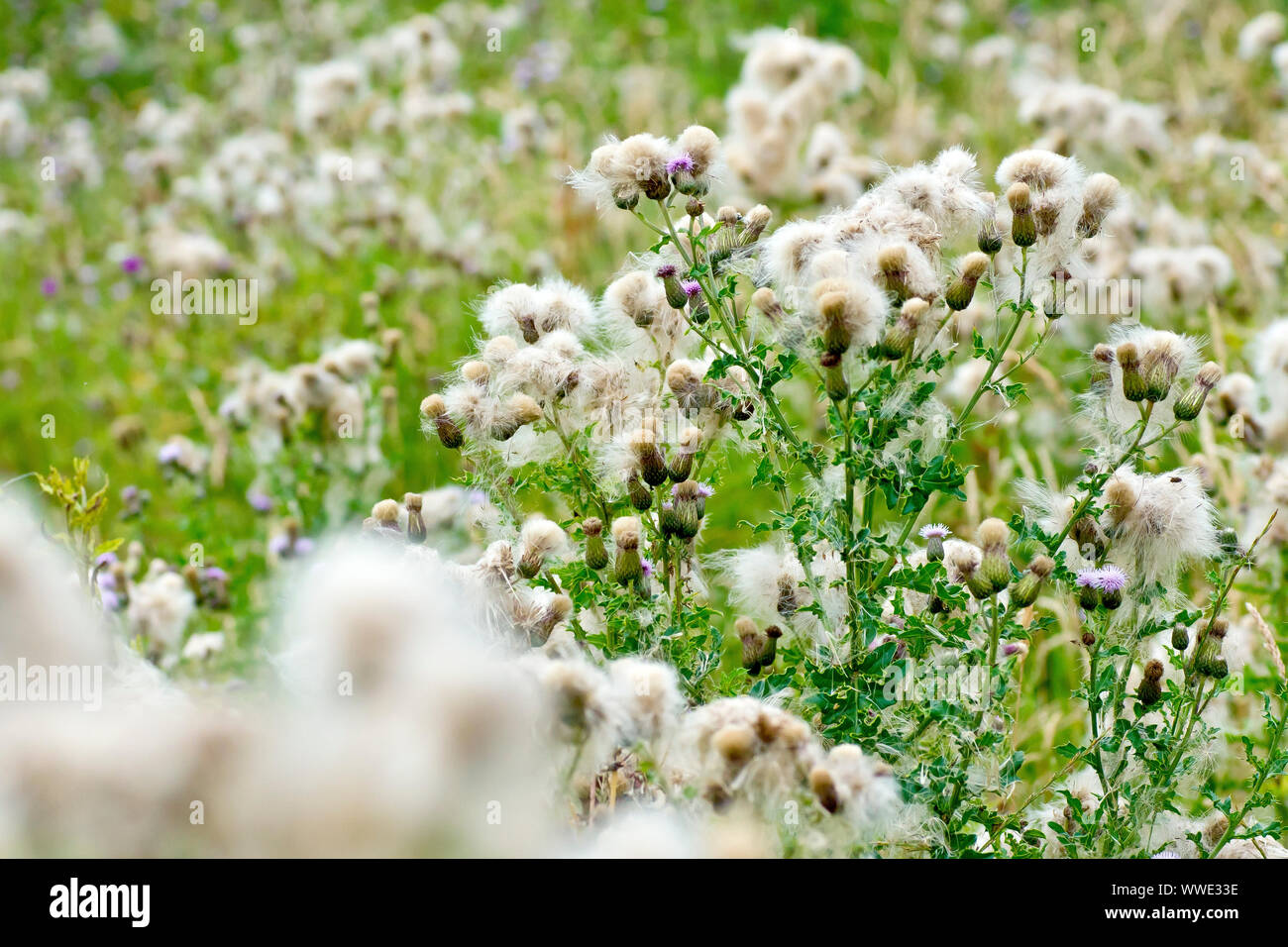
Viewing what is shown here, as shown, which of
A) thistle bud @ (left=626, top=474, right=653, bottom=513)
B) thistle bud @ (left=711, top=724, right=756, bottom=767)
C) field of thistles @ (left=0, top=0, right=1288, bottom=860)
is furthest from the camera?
thistle bud @ (left=626, top=474, right=653, bottom=513)

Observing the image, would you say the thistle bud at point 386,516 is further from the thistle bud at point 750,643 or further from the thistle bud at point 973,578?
the thistle bud at point 973,578

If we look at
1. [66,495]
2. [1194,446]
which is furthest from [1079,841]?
[1194,446]

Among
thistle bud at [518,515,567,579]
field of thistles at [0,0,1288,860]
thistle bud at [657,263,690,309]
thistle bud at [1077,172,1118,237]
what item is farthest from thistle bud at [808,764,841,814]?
thistle bud at [1077,172,1118,237]

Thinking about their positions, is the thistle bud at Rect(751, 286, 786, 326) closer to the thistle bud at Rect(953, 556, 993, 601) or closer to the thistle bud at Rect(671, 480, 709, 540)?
the thistle bud at Rect(671, 480, 709, 540)

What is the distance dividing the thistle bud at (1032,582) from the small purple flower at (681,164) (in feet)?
2.50

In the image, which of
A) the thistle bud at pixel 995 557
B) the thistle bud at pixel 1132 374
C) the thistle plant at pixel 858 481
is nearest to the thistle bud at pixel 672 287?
the thistle plant at pixel 858 481

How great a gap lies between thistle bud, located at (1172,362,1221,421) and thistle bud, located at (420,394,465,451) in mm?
1075

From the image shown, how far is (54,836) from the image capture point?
2.78 ft

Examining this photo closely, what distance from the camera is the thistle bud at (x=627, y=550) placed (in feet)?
5.45

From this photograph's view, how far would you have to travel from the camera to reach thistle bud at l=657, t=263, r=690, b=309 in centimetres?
183

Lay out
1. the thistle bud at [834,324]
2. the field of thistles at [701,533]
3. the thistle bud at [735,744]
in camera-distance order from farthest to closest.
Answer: the thistle bud at [834,324] → the thistle bud at [735,744] → the field of thistles at [701,533]

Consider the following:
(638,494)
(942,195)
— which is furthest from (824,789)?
(942,195)

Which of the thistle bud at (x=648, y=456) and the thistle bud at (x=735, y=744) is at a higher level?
the thistle bud at (x=648, y=456)
